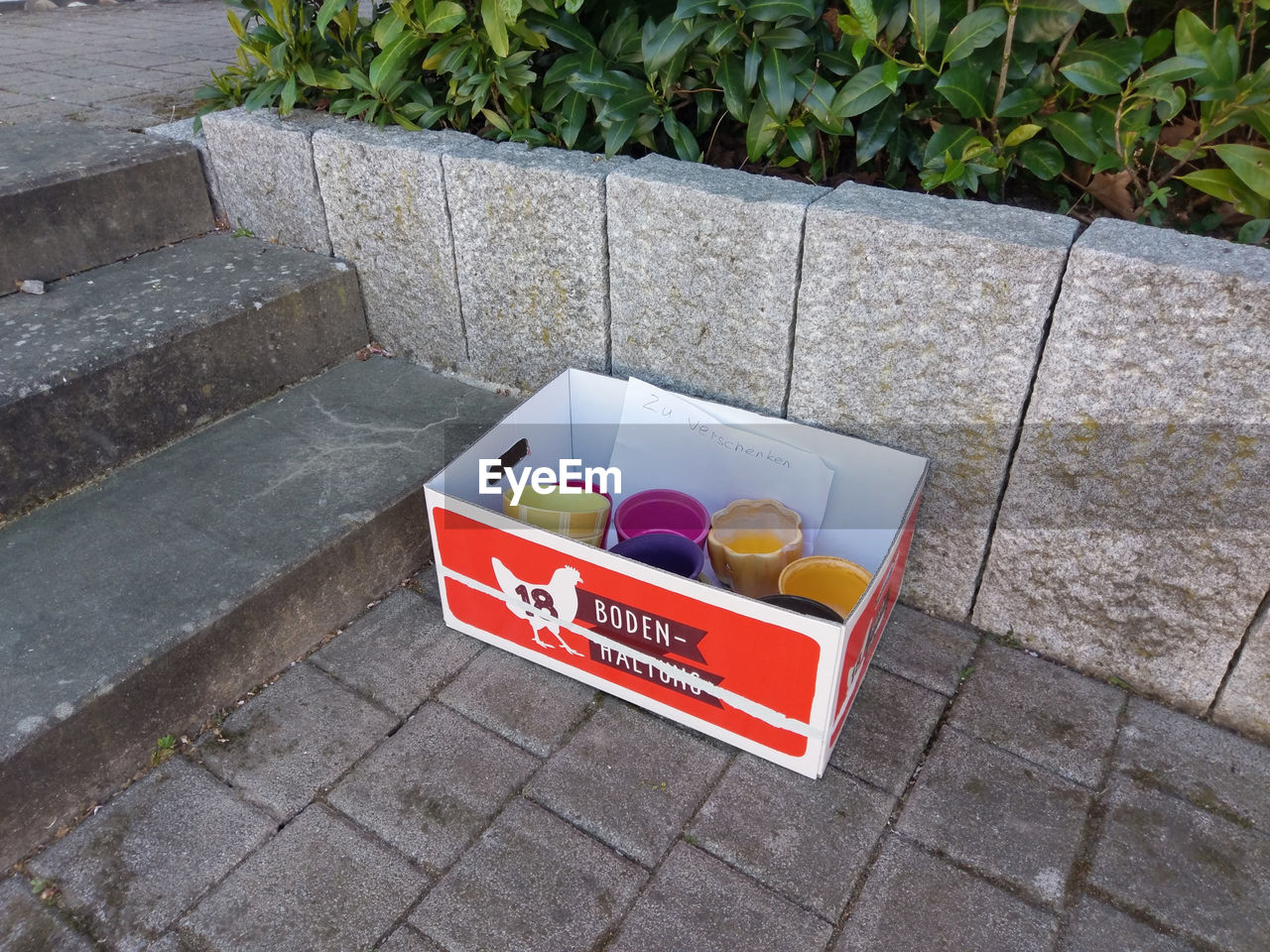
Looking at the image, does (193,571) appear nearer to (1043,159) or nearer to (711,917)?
(711,917)

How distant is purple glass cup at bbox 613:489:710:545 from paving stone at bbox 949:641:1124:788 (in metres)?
0.72

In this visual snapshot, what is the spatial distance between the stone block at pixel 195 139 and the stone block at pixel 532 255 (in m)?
1.01

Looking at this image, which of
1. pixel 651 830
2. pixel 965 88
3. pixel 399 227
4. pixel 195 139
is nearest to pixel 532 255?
pixel 399 227

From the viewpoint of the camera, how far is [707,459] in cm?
216

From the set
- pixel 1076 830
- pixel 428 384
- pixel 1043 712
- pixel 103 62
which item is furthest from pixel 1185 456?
pixel 103 62

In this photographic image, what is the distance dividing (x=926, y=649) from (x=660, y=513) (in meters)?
0.70

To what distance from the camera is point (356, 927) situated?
4.84 feet

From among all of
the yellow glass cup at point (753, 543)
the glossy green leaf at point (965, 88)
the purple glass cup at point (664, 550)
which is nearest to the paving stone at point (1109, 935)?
the yellow glass cup at point (753, 543)

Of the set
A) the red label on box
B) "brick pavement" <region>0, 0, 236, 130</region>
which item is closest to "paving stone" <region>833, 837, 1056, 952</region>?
the red label on box

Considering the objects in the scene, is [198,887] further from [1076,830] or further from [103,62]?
[103,62]

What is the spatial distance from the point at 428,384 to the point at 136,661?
118cm

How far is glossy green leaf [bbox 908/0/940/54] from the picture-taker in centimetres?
172

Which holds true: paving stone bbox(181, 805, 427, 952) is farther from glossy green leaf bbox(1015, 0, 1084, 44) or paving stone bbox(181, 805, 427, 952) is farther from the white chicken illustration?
glossy green leaf bbox(1015, 0, 1084, 44)

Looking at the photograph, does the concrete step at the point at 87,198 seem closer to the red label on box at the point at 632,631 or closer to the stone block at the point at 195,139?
the stone block at the point at 195,139
